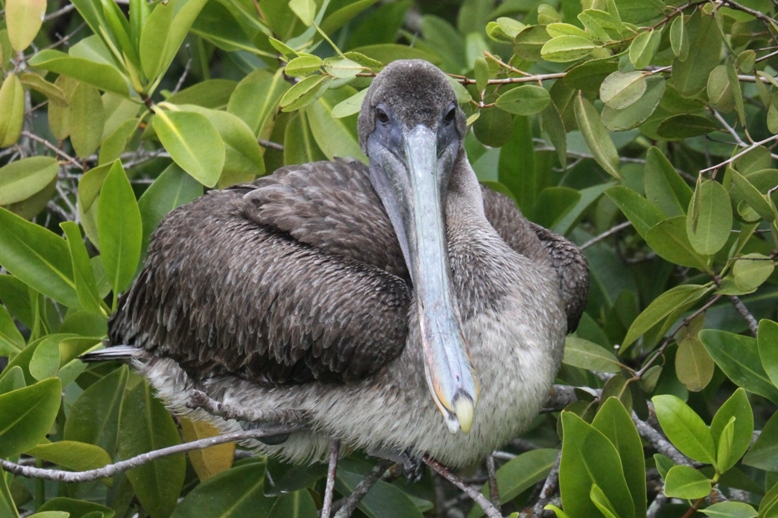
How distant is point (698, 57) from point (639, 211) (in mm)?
648

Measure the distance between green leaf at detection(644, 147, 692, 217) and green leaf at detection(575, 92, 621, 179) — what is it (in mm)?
310

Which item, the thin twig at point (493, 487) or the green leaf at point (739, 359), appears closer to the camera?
the green leaf at point (739, 359)

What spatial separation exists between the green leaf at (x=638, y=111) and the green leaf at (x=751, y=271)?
504 mm

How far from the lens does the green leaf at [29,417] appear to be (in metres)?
2.71

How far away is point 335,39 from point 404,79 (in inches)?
73.7

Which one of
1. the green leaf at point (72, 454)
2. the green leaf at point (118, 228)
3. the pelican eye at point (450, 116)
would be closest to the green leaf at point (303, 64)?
the pelican eye at point (450, 116)

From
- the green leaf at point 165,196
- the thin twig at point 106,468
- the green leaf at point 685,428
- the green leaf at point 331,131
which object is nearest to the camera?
the green leaf at point 685,428

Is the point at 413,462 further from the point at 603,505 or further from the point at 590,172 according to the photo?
the point at 590,172

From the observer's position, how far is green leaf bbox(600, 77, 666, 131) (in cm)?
274

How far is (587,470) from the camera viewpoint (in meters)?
2.38

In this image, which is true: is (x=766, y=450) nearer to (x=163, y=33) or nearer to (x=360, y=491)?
(x=360, y=491)

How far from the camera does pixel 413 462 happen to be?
10.2 feet

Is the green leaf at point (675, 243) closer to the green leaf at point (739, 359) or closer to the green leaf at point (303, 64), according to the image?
the green leaf at point (739, 359)

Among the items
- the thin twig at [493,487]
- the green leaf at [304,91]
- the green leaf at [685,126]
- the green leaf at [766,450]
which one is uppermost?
the green leaf at [304,91]
